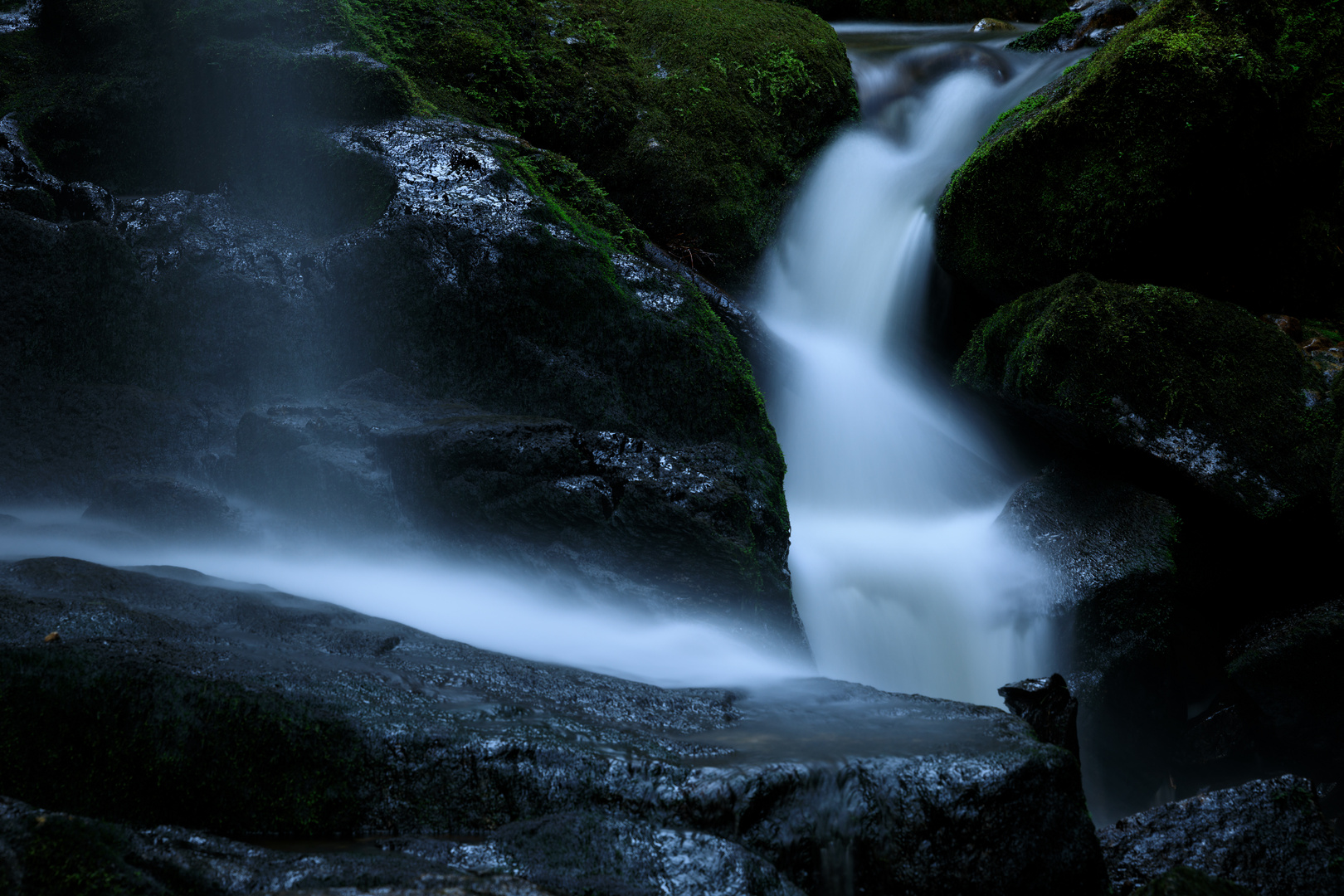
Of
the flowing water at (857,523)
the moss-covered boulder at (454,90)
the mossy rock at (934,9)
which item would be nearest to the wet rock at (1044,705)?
the flowing water at (857,523)

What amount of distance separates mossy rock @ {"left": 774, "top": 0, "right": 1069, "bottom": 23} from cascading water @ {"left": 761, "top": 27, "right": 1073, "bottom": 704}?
4085mm

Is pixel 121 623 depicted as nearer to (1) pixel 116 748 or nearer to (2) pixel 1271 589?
(1) pixel 116 748

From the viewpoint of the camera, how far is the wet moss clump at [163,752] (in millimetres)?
1949

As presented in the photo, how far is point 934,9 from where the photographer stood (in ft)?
44.8

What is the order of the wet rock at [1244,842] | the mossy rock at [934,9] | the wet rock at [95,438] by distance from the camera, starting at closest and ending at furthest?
the wet rock at [1244,842], the wet rock at [95,438], the mossy rock at [934,9]

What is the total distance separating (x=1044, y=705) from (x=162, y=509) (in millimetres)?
4560

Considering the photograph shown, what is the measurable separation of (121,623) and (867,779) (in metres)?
2.30

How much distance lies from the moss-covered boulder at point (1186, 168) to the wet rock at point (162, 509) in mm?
6379

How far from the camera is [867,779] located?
2195mm

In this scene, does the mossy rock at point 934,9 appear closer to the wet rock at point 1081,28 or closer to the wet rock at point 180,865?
the wet rock at point 1081,28

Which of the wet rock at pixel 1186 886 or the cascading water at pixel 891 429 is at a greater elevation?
the cascading water at pixel 891 429

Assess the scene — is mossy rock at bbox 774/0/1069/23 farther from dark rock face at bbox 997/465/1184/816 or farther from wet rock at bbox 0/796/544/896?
wet rock at bbox 0/796/544/896

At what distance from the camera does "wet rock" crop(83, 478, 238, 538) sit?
157 inches

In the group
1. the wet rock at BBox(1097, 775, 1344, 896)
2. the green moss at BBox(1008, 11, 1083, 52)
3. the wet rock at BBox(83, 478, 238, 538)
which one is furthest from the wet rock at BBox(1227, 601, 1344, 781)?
the green moss at BBox(1008, 11, 1083, 52)
